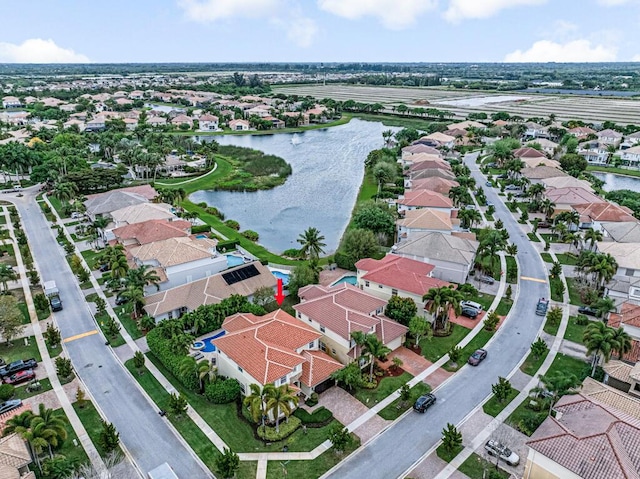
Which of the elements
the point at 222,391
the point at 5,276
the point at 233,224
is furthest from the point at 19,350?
the point at 233,224

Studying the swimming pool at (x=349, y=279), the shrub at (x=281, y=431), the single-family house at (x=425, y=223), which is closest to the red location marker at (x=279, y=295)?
the swimming pool at (x=349, y=279)

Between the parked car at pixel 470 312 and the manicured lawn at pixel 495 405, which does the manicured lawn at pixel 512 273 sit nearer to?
the parked car at pixel 470 312

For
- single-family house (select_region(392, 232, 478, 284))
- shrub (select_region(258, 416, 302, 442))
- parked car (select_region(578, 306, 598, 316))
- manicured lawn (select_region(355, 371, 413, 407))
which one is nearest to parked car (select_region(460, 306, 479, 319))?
single-family house (select_region(392, 232, 478, 284))

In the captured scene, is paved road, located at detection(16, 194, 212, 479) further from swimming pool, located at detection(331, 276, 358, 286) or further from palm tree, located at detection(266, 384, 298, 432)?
swimming pool, located at detection(331, 276, 358, 286)

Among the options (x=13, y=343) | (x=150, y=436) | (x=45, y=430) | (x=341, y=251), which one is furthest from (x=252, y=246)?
(x=45, y=430)

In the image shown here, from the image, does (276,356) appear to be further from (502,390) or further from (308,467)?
(502,390)

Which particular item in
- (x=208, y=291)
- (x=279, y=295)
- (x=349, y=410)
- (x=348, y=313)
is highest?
(x=348, y=313)

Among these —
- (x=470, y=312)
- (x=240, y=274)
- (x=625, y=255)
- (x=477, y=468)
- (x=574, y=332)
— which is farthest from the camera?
(x=625, y=255)
